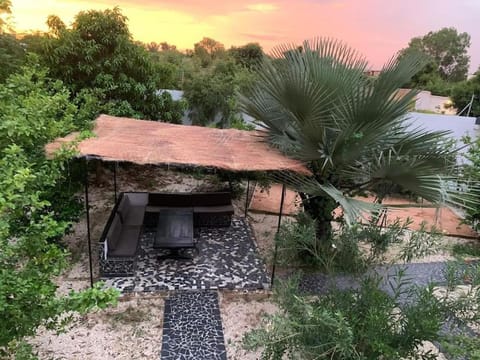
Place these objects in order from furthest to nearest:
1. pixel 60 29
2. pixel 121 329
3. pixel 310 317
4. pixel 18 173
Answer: pixel 60 29
pixel 121 329
pixel 310 317
pixel 18 173

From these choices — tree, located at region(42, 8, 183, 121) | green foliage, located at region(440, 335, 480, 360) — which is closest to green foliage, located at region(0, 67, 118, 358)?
green foliage, located at region(440, 335, 480, 360)

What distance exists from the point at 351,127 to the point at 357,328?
2.50m

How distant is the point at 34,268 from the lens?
293 centimetres

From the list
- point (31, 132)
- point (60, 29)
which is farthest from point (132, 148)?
point (60, 29)

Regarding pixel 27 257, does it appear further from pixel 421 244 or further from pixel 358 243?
pixel 421 244

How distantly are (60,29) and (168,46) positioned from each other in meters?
36.1

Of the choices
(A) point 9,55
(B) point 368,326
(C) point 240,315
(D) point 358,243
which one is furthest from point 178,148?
(A) point 9,55

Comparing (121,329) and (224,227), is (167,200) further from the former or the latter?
(121,329)

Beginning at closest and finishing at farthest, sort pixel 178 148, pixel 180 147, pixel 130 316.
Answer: pixel 130 316
pixel 178 148
pixel 180 147

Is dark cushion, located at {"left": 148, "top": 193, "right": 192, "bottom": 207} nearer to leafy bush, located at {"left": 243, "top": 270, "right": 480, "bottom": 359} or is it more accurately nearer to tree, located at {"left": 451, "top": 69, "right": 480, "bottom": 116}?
leafy bush, located at {"left": 243, "top": 270, "right": 480, "bottom": 359}

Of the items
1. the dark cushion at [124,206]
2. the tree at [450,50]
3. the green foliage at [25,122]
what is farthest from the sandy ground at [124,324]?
the tree at [450,50]

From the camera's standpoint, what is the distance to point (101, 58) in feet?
32.0

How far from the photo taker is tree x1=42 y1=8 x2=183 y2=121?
932 cm

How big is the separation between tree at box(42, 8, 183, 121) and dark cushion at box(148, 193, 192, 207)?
299 cm
